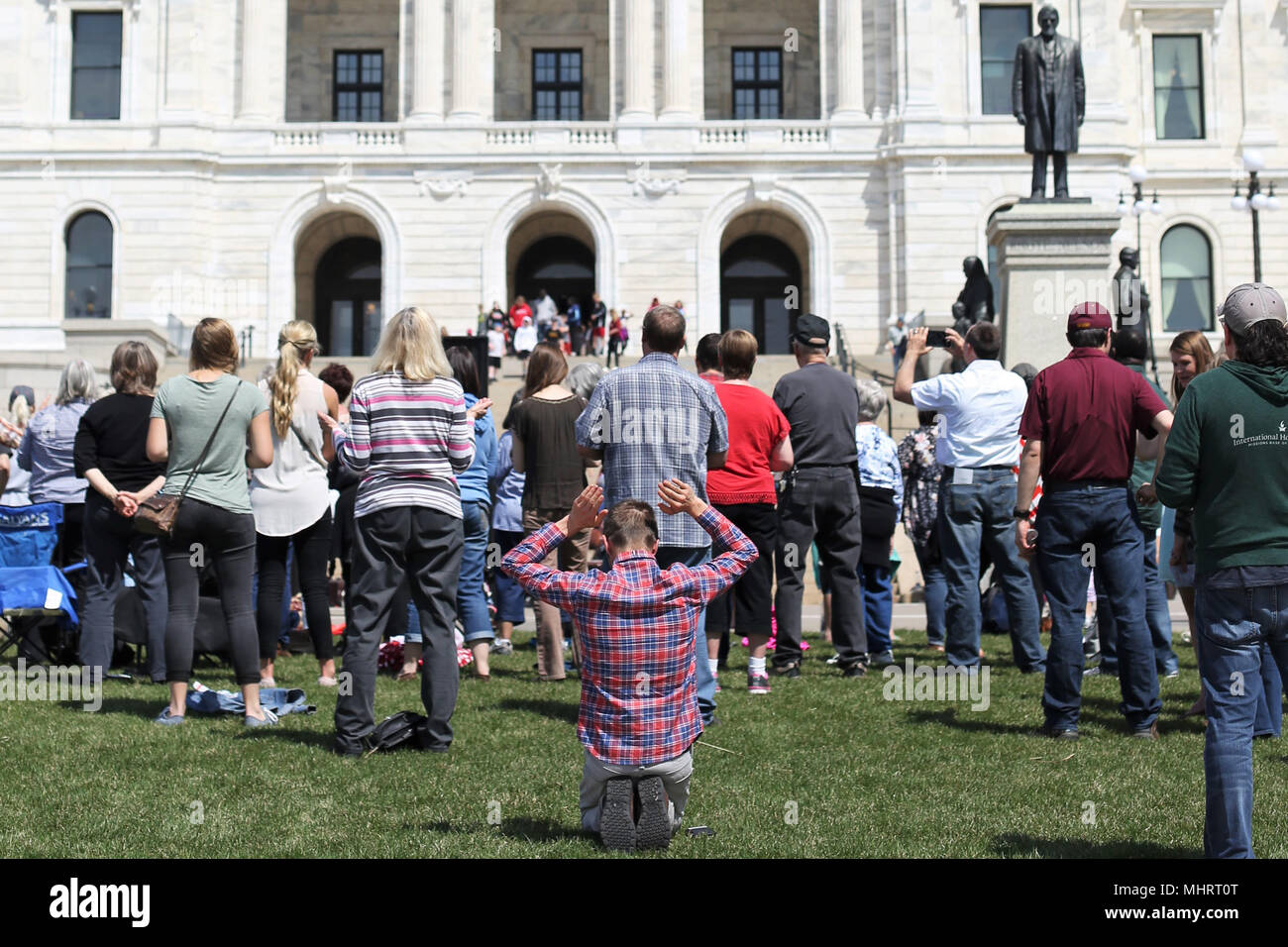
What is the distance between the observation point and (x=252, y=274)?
1416 inches

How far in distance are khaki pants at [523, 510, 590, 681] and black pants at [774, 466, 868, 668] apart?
1.26 meters

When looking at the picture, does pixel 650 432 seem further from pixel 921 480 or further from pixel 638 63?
pixel 638 63

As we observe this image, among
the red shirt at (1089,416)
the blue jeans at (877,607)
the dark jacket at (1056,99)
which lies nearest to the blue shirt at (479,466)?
the blue jeans at (877,607)

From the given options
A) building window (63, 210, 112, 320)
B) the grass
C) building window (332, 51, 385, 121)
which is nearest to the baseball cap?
the grass

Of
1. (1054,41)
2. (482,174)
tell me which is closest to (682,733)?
(1054,41)

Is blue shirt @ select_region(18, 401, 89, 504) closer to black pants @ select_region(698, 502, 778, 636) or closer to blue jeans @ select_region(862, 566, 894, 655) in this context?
black pants @ select_region(698, 502, 778, 636)

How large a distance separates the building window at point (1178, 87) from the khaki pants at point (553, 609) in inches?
1299

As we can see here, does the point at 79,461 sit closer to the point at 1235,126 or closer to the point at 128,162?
the point at 128,162

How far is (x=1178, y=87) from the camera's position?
37625 millimetres

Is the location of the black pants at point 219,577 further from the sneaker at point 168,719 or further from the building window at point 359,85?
the building window at point 359,85

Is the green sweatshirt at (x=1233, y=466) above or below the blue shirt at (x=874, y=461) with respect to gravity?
below

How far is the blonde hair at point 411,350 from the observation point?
708 centimetres

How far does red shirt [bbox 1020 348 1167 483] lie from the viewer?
728cm
